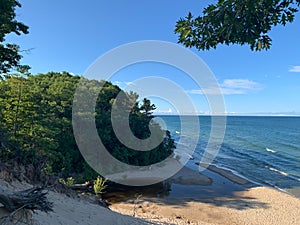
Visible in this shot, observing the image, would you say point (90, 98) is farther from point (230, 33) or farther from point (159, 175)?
point (230, 33)

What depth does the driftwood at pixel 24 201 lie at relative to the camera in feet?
16.4

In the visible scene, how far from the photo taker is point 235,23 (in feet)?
12.3

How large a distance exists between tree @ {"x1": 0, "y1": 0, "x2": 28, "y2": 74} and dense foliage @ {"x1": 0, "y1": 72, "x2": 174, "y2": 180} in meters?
3.59

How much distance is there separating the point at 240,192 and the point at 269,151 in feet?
84.1

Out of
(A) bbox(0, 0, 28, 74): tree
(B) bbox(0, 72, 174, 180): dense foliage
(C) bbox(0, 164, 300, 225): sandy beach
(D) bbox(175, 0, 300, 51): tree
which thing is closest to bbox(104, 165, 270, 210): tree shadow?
(C) bbox(0, 164, 300, 225): sandy beach

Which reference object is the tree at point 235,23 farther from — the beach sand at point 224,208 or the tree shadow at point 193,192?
the tree shadow at point 193,192

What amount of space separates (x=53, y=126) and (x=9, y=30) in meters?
11.6

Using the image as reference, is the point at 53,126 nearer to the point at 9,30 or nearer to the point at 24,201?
the point at 9,30

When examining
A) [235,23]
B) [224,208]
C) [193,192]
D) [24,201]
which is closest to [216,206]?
[224,208]

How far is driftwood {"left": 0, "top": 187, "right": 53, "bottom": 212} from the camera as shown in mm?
4992

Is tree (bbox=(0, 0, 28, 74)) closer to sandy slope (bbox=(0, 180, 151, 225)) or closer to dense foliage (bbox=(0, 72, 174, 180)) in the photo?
dense foliage (bbox=(0, 72, 174, 180))

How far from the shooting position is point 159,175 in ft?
87.1

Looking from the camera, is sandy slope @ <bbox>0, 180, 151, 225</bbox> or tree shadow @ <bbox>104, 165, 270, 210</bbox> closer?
sandy slope @ <bbox>0, 180, 151, 225</bbox>

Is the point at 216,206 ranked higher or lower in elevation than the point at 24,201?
lower
